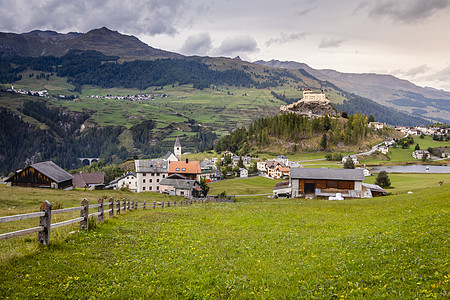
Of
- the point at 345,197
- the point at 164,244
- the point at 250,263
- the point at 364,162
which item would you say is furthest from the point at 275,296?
the point at 364,162

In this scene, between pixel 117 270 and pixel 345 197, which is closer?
pixel 117 270

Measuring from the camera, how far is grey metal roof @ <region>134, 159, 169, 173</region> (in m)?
115

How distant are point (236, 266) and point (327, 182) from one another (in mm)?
71575

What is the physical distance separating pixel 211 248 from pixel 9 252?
9116 millimetres

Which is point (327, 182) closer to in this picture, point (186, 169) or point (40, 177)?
point (186, 169)

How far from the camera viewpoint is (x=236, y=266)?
13.2 m

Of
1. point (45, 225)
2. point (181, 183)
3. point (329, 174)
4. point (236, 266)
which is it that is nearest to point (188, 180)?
point (181, 183)

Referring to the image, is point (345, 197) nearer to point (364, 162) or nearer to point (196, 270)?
point (196, 270)

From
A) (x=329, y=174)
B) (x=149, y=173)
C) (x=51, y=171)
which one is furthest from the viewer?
(x=149, y=173)

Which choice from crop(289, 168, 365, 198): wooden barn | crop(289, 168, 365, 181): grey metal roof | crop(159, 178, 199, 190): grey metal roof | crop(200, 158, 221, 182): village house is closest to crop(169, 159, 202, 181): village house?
crop(159, 178, 199, 190): grey metal roof

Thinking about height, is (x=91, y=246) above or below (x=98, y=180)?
above

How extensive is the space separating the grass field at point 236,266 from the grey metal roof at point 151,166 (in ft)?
327

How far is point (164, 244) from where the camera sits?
1652 centimetres

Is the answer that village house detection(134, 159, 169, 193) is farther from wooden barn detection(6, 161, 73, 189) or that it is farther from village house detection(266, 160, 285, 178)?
village house detection(266, 160, 285, 178)
